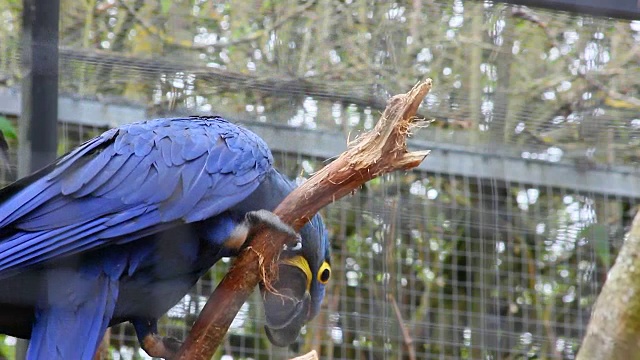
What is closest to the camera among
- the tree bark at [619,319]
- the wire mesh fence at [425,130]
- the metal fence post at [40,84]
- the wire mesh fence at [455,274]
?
the tree bark at [619,319]

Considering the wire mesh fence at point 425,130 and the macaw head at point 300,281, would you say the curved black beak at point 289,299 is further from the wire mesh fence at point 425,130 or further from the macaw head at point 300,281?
the wire mesh fence at point 425,130

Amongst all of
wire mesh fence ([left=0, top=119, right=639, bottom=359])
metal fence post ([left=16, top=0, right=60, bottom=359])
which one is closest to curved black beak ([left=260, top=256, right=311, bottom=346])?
metal fence post ([left=16, top=0, right=60, bottom=359])

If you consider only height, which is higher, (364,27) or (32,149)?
(364,27)

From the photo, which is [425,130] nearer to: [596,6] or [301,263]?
[301,263]

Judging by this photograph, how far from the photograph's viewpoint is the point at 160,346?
193cm

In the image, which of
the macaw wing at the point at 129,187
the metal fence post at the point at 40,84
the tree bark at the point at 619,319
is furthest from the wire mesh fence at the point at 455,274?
the tree bark at the point at 619,319

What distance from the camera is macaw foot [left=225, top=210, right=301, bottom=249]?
5.57 feet

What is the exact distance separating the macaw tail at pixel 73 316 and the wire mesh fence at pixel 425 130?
69cm

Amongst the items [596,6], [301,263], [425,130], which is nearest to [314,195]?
[301,263]

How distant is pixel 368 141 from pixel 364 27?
126cm

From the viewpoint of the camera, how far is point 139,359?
3.06 metres

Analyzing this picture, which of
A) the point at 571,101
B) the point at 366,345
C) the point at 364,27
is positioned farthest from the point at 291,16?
the point at 366,345

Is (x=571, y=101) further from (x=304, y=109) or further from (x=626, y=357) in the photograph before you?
(x=626, y=357)

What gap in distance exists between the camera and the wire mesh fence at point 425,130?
2.59 m
